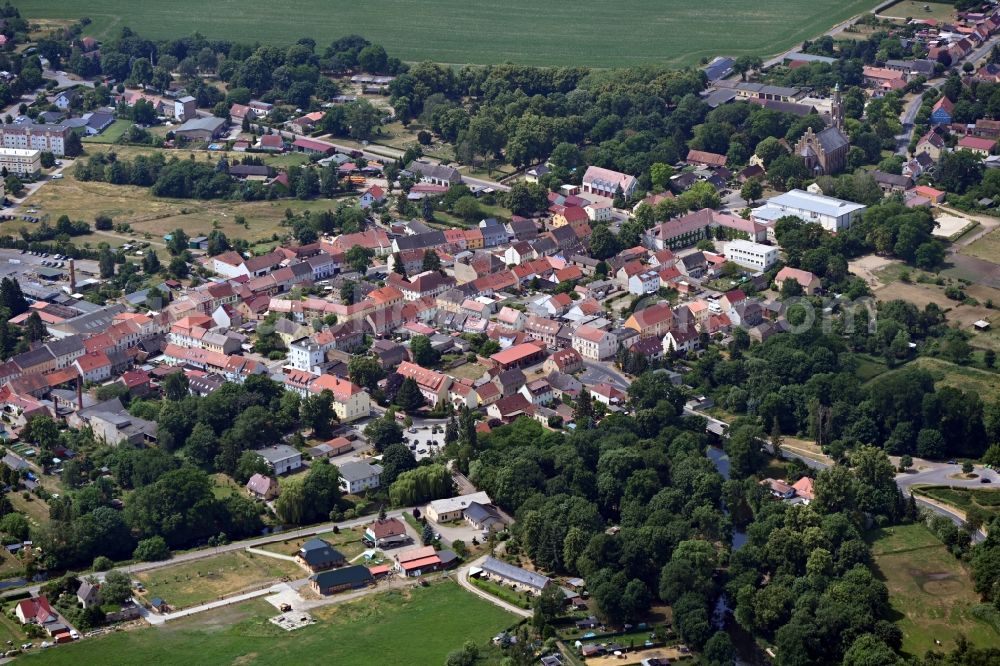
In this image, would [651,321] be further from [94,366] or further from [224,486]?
[94,366]

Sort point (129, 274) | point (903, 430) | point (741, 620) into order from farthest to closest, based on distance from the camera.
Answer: point (129, 274)
point (903, 430)
point (741, 620)

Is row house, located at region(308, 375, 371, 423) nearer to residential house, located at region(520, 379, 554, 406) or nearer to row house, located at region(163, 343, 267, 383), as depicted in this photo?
row house, located at region(163, 343, 267, 383)

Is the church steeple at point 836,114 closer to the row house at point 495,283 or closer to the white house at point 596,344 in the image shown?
the row house at point 495,283

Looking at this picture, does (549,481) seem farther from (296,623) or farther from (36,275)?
(36,275)

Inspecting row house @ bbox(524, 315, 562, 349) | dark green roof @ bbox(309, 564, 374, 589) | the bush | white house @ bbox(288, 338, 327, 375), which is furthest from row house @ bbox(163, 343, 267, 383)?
dark green roof @ bbox(309, 564, 374, 589)

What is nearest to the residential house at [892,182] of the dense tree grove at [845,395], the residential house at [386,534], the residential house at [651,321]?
the dense tree grove at [845,395]

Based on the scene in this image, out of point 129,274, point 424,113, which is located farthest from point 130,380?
point 424,113

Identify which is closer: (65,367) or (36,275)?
(65,367)
